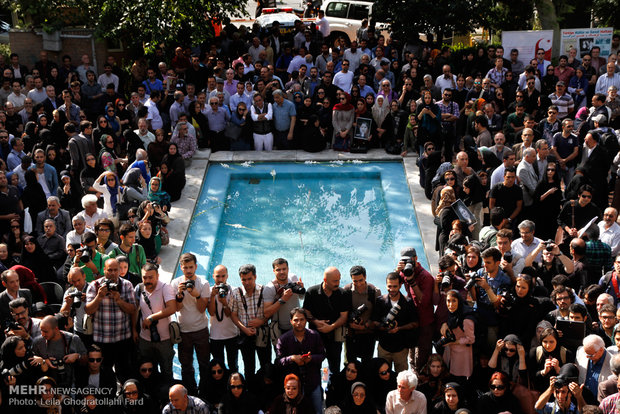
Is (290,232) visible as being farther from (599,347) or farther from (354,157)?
(599,347)

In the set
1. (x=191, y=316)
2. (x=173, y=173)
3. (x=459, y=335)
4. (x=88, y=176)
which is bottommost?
(x=459, y=335)

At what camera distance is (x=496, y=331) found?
8.60m

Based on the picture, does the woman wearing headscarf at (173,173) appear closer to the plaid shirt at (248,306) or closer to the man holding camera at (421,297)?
the plaid shirt at (248,306)

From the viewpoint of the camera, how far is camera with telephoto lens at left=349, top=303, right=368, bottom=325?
28.2 ft

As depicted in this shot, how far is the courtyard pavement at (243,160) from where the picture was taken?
12305 millimetres


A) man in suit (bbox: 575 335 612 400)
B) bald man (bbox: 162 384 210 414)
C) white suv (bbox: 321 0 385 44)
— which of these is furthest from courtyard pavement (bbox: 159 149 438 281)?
white suv (bbox: 321 0 385 44)

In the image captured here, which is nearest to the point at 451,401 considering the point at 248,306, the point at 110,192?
the point at 248,306

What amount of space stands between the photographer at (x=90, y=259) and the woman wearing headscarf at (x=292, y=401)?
2.70 meters

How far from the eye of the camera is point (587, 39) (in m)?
17.6

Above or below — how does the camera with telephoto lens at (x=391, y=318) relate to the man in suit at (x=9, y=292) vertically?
below

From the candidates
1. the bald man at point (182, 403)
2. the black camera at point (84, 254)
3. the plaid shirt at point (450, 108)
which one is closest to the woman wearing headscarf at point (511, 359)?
the bald man at point (182, 403)

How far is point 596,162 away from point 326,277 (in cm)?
587

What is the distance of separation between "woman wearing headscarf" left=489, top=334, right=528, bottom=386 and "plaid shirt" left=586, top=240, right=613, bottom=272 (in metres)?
1.89

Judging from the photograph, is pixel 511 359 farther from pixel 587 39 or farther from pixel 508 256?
pixel 587 39
